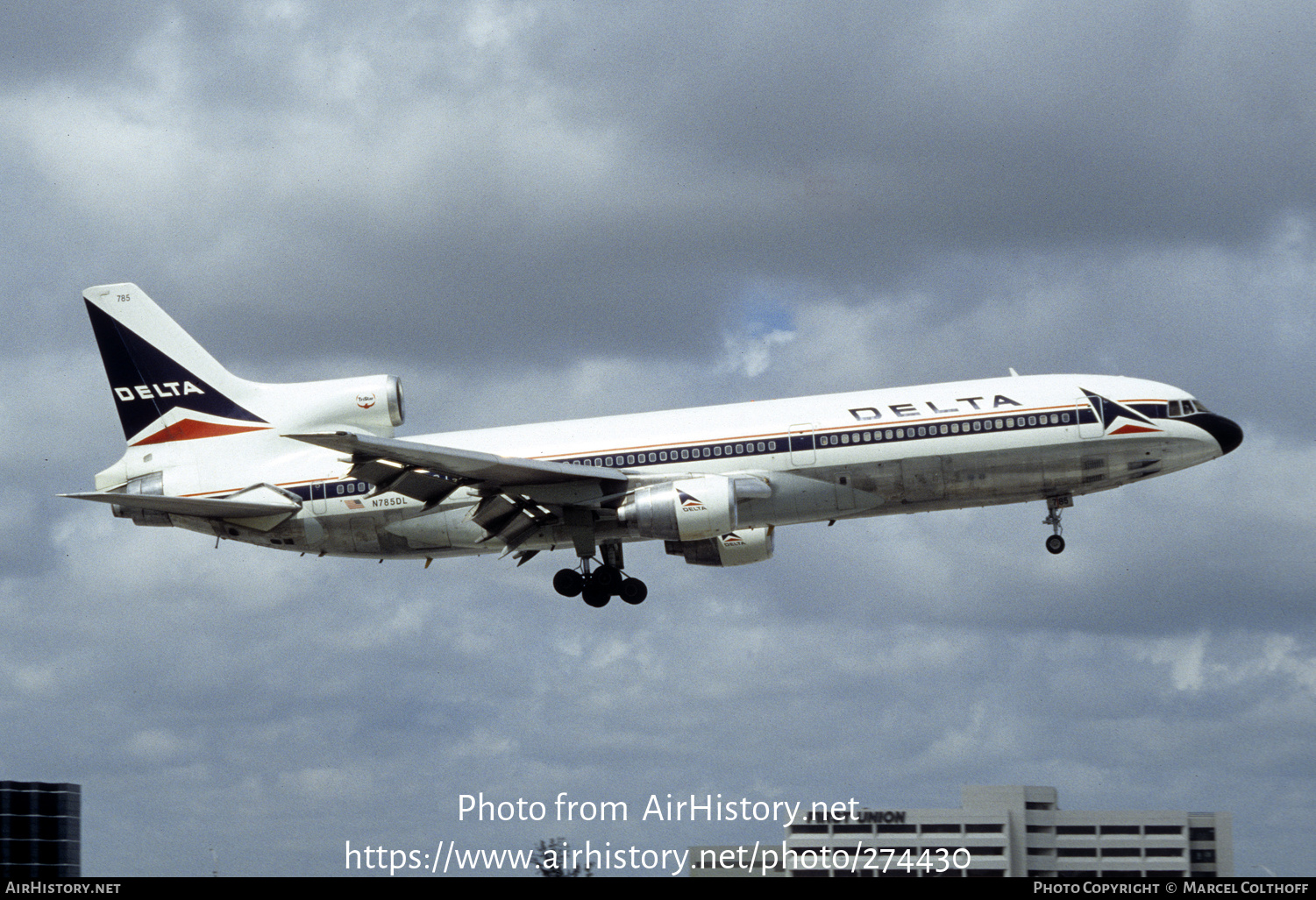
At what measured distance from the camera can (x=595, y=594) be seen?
5556 cm

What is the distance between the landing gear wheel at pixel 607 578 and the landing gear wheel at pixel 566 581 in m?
0.50

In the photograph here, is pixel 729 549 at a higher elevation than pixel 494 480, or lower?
lower

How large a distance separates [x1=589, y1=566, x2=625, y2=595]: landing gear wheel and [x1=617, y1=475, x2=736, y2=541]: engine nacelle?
233 inches

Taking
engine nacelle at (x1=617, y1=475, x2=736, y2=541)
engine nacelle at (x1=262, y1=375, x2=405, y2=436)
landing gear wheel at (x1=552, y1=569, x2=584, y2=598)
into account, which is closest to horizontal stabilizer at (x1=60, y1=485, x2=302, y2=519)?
engine nacelle at (x1=262, y1=375, x2=405, y2=436)

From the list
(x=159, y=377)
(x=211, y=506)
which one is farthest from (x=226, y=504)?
(x=159, y=377)

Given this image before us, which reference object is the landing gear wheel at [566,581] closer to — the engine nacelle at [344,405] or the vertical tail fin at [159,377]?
the engine nacelle at [344,405]

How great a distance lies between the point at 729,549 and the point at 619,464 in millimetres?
7185

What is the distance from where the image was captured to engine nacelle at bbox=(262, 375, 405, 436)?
53.8 meters

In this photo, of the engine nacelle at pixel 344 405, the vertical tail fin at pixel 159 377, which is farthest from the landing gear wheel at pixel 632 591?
the vertical tail fin at pixel 159 377

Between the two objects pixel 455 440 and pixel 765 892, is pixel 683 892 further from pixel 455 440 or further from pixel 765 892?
pixel 455 440

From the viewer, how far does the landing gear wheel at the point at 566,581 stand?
5531cm

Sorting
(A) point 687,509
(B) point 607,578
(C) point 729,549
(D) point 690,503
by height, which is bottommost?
(B) point 607,578

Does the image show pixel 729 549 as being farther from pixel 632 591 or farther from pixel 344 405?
pixel 344 405

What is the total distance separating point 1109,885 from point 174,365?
39752 millimetres
